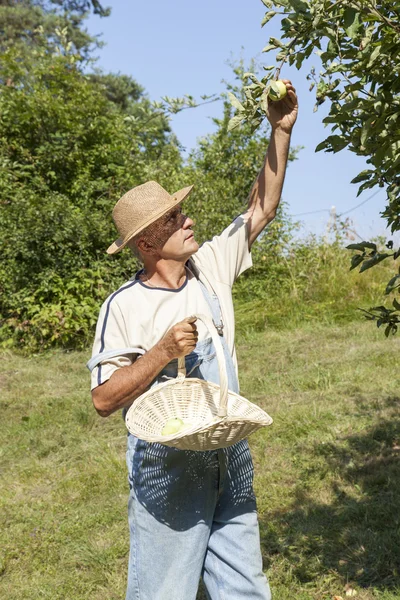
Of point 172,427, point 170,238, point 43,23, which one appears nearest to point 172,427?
point 172,427

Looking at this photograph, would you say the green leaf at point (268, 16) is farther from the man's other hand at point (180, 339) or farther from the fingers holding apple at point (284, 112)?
the man's other hand at point (180, 339)

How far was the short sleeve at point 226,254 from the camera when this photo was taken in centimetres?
271

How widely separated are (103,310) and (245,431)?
647 mm

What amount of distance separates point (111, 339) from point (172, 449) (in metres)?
0.41

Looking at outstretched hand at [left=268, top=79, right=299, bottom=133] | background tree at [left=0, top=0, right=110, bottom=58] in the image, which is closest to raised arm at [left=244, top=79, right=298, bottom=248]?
outstretched hand at [left=268, top=79, right=299, bottom=133]

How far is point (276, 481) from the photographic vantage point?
182 inches

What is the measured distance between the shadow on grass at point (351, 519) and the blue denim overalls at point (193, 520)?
1.23m

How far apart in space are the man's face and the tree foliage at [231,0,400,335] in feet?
1.47

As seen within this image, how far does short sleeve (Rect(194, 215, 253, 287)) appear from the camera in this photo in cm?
271

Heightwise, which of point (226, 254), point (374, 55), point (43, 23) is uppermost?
point (43, 23)

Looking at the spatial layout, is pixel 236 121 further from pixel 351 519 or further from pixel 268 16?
pixel 351 519

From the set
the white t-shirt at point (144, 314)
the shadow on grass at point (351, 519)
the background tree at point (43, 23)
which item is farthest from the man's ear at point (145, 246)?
the background tree at point (43, 23)

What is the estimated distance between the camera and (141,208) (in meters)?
2.54

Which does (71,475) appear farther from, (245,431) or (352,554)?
(245,431)
